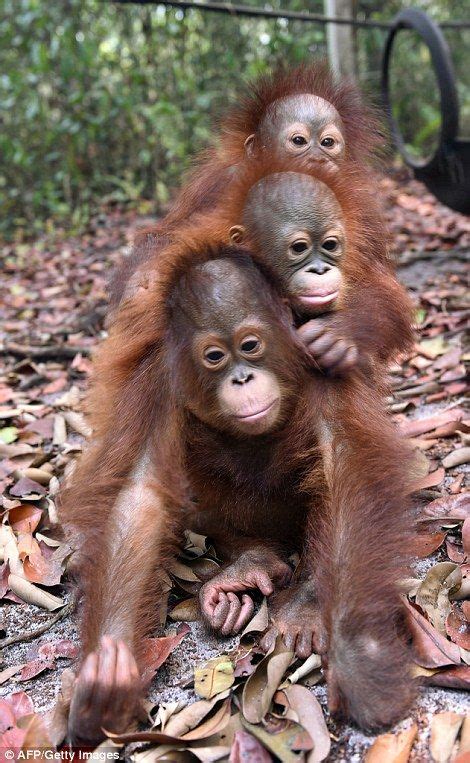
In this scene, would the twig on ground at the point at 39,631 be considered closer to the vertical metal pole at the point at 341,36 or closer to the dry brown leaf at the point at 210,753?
the dry brown leaf at the point at 210,753

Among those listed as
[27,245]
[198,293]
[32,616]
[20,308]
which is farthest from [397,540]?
[27,245]

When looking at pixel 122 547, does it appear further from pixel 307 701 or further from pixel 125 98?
A: pixel 125 98

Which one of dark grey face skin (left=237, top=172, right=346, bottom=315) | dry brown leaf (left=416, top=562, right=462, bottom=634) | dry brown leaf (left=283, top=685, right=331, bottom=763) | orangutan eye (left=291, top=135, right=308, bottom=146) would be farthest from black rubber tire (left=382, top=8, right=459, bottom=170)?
dry brown leaf (left=283, top=685, right=331, bottom=763)

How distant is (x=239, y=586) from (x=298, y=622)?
256mm

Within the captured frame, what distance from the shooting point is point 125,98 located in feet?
28.7

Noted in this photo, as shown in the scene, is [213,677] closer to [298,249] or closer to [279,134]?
[298,249]

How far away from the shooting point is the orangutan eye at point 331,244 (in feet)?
8.61

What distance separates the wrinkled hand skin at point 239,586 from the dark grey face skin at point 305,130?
1.77 m

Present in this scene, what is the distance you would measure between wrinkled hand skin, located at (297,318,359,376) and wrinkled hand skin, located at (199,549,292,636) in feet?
2.05

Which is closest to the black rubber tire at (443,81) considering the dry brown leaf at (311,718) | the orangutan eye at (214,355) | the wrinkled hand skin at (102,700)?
the orangutan eye at (214,355)

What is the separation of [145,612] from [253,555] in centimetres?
42

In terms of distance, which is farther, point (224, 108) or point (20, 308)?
point (20, 308)

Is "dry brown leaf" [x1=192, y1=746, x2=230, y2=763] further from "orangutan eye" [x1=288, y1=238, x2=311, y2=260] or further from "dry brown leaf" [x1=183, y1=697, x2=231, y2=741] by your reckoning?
"orangutan eye" [x1=288, y1=238, x2=311, y2=260]

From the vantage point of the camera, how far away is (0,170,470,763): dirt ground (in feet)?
6.88
